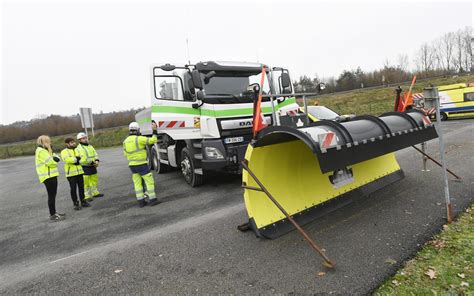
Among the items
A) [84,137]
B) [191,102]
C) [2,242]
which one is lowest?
[2,242]

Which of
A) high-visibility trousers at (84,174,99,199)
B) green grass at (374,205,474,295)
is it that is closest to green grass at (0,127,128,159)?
high-visibility trousers at (84,174,99,199)

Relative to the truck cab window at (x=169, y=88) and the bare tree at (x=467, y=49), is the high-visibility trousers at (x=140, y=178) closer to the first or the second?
the truck cab window at (x=169, y=88)

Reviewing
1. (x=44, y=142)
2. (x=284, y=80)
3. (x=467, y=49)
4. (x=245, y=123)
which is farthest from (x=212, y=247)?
(x=467, y=49)

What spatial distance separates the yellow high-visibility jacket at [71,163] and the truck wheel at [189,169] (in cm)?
227

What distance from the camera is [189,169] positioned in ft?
23.7

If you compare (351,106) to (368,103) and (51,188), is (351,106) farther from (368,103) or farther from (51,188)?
(51,188)

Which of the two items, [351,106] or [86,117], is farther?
[351,106]

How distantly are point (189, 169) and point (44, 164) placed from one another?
2.90 metres

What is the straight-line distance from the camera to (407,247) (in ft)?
10.9

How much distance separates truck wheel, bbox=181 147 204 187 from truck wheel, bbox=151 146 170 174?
2.23 metres

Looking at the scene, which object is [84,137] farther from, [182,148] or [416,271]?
[416,271]

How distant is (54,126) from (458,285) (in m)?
60.5

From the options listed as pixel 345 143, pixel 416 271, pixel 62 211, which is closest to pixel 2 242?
pixel 62 211

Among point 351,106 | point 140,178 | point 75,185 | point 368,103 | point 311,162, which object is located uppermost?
point 368,103
